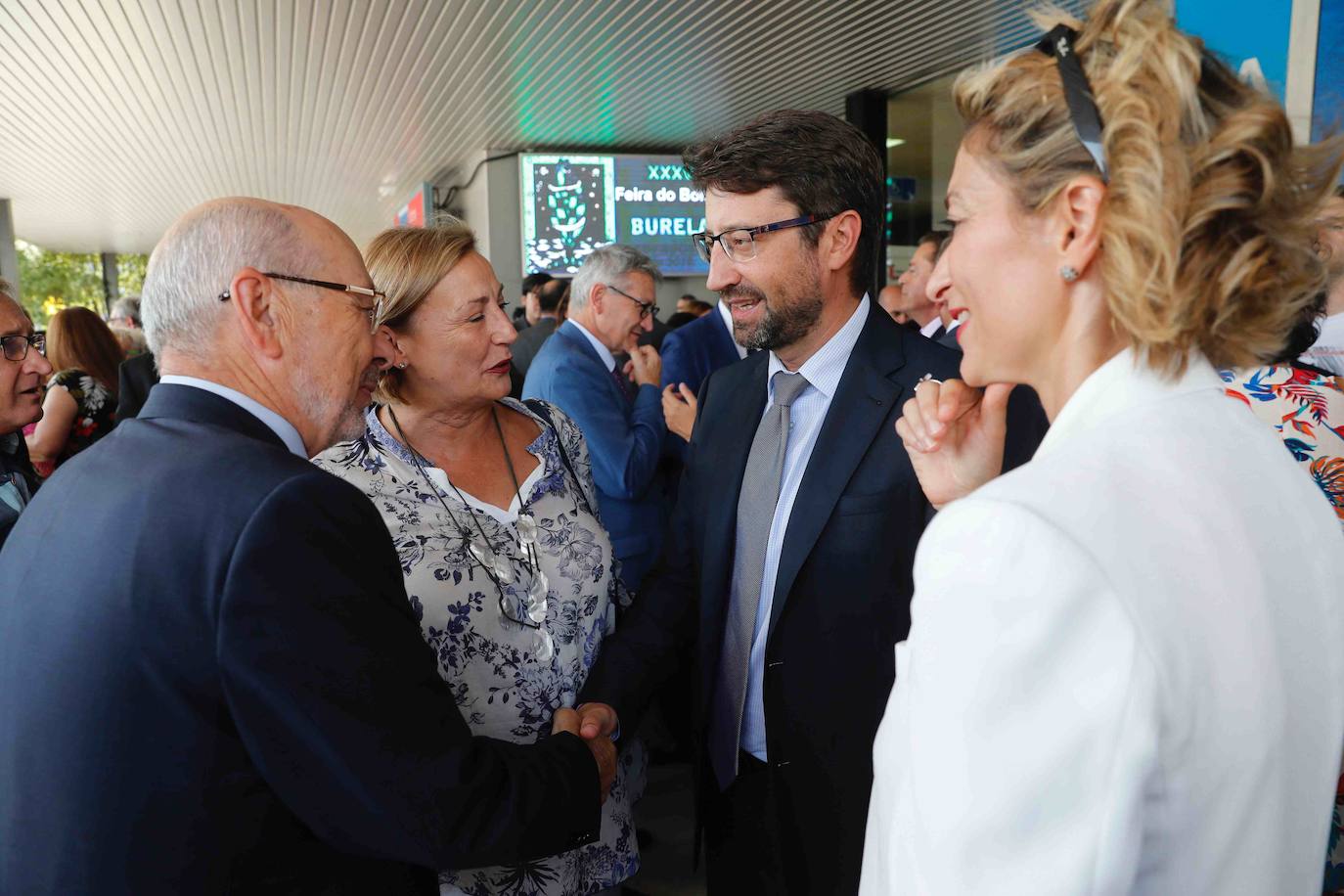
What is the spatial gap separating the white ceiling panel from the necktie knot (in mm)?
5441

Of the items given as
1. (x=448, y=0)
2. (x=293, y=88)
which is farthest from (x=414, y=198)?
(x=448, y=0)

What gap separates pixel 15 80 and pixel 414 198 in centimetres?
592

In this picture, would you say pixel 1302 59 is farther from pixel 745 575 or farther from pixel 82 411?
pixel 82 411

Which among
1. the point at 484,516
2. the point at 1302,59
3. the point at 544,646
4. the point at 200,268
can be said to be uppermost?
the point at 1302,59

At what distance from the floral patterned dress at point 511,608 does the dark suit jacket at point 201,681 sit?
0.55 meters

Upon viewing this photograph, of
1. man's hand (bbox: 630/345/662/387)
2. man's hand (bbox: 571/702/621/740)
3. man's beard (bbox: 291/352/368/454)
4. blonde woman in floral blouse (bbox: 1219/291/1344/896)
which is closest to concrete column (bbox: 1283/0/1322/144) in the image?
blonde woman in floral blouse (bbox: 1219/291/1344/896)

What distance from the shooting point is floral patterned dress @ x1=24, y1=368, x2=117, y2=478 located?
427 cm

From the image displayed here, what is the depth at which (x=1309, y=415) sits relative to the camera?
5.76 ft

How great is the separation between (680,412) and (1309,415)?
2001 mm

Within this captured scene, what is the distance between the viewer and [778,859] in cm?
173

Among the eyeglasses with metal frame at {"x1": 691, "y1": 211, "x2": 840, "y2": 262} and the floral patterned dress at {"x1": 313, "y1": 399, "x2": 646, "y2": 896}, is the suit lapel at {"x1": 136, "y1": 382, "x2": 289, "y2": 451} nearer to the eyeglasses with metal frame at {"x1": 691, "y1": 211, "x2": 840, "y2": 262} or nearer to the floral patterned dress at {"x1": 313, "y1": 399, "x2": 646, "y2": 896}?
the floral patterned dress at {"x1": 313, "y1": 399, "x2": 646, "y2": 896}

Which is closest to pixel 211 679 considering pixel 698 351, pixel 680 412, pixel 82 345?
pixel 680 412

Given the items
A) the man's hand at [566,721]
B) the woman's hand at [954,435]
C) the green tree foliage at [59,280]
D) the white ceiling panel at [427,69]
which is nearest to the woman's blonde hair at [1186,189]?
the woman's hand at [954,435]

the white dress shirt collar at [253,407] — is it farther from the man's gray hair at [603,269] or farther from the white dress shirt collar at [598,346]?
the man's gray hair at [603,269]
